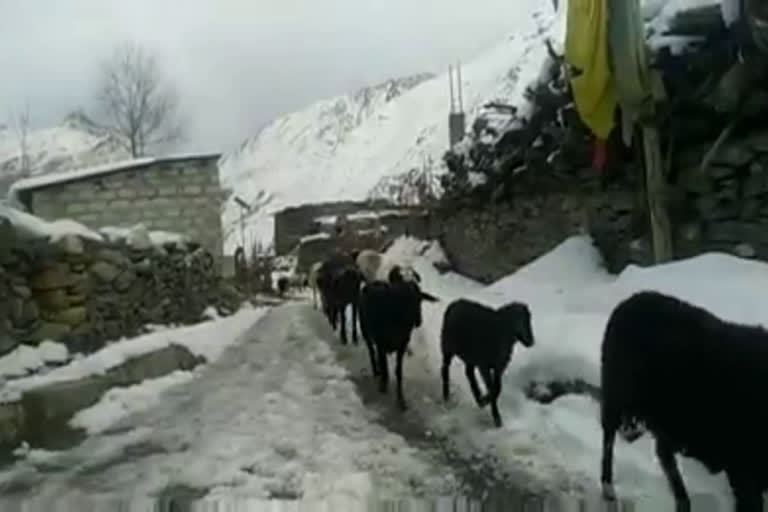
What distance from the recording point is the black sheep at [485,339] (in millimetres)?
3186

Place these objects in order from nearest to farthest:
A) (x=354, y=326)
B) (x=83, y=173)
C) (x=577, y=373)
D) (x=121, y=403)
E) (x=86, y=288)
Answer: (x=577, y=373), (x=121, y=403), (x=86, y=288), (x=354, y=326), (x=83, y=173)

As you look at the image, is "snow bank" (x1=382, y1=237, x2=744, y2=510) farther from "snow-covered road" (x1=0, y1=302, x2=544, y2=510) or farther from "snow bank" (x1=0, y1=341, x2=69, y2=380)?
"snow bank" (x1=0, y1=341, x2=69, y2=380)

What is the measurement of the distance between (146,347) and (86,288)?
1.79 feet

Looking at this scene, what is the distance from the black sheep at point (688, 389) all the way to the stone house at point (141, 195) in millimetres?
6231

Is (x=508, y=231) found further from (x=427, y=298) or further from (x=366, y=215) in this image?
(x=366, y=215)

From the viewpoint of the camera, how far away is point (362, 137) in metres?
24.6

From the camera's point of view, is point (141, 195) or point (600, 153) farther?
point (141, 195)

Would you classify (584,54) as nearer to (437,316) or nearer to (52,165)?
(437,316)

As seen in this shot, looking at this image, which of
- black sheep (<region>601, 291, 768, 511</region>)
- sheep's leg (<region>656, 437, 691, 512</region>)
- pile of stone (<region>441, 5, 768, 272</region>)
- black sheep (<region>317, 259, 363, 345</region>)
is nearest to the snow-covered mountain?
black sheep (<region>317, 259, 363, 345</region>)

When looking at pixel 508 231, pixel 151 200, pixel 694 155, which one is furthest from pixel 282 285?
pixel 694 155

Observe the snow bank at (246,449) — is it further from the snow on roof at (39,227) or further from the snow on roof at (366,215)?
the snow on roof at (366,215)

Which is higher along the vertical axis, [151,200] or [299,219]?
[151,200]

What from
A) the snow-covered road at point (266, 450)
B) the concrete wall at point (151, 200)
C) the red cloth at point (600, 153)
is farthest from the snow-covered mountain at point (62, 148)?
the red cloth at point (600, 153)

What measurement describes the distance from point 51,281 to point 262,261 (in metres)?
8.20
